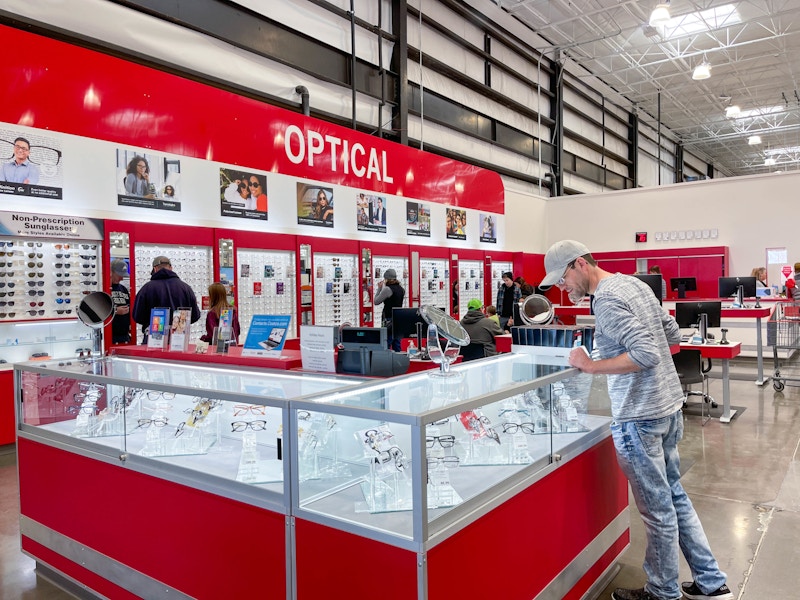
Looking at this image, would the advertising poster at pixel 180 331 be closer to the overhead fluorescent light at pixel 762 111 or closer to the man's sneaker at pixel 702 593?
the man's sneaker at pixel 702 593

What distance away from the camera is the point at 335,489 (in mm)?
2102

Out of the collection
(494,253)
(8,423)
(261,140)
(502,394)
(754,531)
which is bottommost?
(754,531)

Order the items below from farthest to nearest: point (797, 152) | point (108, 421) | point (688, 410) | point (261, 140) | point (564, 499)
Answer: point (797, 152), point (261, 140), point (688, 410), point (108, 421), point (564, 499)

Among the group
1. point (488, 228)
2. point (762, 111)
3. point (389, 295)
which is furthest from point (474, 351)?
point (762, 111)

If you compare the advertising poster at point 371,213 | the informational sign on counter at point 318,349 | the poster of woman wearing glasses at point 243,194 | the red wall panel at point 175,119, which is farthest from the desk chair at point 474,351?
the advertising poster at point 371,213

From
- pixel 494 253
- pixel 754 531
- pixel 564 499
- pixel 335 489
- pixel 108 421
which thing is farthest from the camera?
pixel 494 253

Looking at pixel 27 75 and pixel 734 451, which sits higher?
pixel 27 75

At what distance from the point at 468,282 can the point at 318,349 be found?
8528 millimetres

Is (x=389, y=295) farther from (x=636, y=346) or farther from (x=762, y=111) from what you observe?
(x=762, y=111)

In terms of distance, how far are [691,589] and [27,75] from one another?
6180mm

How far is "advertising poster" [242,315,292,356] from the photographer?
3.44m

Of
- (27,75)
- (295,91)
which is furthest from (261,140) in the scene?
(27,75)

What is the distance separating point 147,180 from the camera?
6121mm

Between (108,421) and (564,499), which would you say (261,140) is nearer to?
(108,421)
